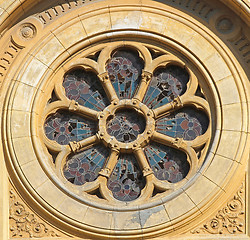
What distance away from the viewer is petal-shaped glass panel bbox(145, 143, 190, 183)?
20344 millimetres

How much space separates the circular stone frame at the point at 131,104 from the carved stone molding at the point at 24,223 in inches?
7.2

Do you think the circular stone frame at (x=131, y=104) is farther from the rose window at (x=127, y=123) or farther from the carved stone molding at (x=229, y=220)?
the rose window at (x=127, y=123)

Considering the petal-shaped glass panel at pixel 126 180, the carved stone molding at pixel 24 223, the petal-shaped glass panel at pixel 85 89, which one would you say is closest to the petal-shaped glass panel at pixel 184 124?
the petal-shaped glass panel at pixel 126 180

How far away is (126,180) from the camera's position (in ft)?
66.8

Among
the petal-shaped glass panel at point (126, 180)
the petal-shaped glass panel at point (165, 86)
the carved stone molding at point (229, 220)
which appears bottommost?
the carved stone molding at point (229, 220)

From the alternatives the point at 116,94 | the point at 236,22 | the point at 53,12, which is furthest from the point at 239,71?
the point at 53,12

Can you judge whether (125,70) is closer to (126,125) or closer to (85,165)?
(126,125)

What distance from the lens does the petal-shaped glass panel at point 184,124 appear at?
67.5 feet

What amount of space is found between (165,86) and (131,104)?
31.9 inches

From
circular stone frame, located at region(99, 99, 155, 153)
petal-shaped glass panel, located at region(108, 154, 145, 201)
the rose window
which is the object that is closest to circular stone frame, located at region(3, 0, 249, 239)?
circular stone frame, located at region(99, 99, 155, 153)

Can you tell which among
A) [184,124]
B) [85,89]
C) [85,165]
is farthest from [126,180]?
[85,89]

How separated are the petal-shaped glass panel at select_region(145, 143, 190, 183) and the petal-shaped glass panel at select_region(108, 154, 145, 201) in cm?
32

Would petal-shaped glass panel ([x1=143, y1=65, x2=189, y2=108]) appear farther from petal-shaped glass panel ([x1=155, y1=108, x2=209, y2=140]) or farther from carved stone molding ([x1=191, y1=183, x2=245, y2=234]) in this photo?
carved stone molding ([x1=191, y1=183, x2=245, y2=234])

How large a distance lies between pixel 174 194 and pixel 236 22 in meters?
3.55
